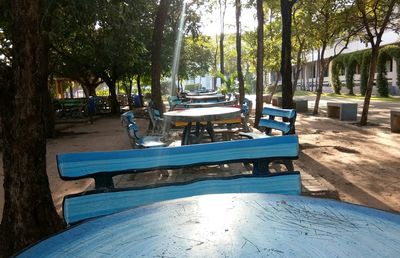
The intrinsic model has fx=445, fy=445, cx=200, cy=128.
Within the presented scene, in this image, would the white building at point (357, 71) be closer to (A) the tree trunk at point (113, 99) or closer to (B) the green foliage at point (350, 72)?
(B) the green foliage at point (350, 72)

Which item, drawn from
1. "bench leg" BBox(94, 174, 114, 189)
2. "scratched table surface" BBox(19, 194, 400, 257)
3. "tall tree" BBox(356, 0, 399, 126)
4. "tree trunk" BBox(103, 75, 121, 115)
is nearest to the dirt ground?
"tall tree" BBox(356, 0, 399, 126)

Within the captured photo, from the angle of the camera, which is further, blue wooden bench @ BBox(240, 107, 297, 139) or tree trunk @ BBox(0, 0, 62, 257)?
blue wooden bench @ BBox(240, 107, 297, 139)

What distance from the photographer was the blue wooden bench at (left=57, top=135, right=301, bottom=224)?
9.03ft

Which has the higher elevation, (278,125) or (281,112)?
Result: (281,112)

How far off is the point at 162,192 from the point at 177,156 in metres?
0.37

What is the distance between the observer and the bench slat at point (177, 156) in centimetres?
287

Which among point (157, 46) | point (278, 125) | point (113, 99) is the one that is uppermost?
point (157, 46)

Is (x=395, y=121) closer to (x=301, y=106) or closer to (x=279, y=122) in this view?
(x=279, y=122)

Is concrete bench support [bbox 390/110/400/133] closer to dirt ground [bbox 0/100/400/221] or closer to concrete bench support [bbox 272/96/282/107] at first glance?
dirt ground [bbox 0/100/400/221]

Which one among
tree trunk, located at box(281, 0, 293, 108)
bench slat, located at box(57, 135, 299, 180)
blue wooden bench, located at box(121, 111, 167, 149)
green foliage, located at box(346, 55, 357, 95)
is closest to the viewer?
bench slat, located at box(57, 135, 299, 180)

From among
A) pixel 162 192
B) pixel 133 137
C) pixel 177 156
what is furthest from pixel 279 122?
pixel 162 192

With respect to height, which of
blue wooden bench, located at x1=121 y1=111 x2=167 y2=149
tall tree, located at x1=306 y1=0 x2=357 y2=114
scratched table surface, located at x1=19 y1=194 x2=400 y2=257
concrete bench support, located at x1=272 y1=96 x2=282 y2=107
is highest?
tall tree, located at x1=306 y1=0 x2=357 y2=114

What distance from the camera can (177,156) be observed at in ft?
10.1

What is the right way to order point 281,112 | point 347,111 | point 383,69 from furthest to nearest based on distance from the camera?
point 383,69 → point 347,111 → point 281,112
